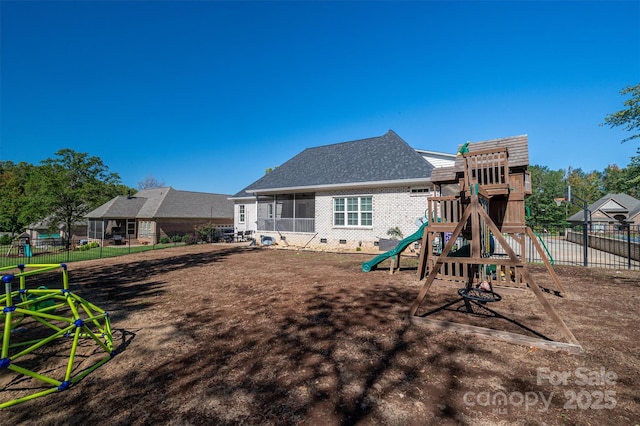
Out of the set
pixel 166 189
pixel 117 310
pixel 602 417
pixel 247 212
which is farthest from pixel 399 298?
pixel 166 189

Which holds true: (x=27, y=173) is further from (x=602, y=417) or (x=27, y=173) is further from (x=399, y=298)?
(x=602, y=417)

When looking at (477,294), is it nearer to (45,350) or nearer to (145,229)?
(45,350)

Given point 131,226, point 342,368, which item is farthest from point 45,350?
point 131,226

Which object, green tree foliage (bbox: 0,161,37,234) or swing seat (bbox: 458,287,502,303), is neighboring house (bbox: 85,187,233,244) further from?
swing seat (bbox: 458,287,502,303)

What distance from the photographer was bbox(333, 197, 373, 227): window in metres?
17.6

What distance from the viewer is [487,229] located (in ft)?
23.6

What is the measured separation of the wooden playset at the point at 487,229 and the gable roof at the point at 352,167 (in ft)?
23.0

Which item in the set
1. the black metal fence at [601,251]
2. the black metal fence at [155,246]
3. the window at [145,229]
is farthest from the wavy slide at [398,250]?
the window at [145,229]

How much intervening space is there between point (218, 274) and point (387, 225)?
985cm

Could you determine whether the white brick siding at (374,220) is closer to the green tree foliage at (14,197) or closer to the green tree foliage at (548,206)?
the green tree foliage at (14,197)

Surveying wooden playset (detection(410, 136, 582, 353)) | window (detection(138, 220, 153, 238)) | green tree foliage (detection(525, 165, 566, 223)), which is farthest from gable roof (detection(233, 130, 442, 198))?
green tree foliage (detection(525, 165, 566, 223))

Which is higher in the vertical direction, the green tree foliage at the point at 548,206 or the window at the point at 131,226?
the green tree foliage at the point at 548,206

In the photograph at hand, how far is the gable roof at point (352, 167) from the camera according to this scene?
1658 cm

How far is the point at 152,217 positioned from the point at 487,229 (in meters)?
30.2
